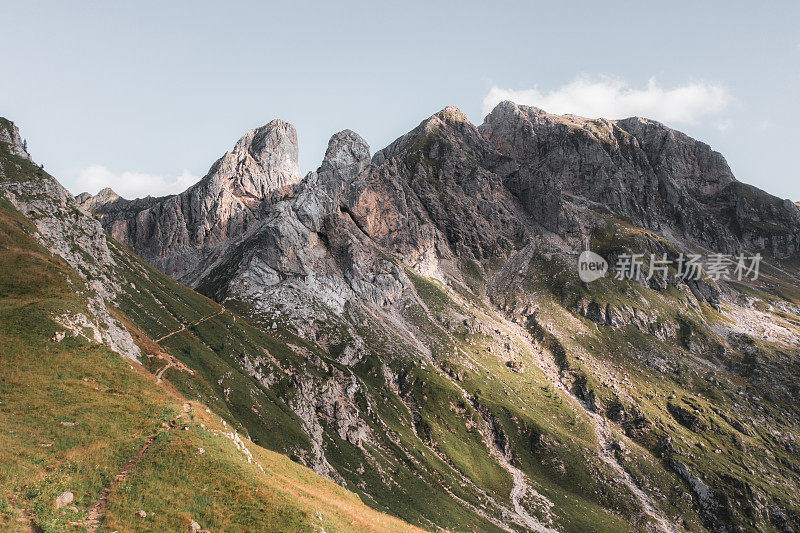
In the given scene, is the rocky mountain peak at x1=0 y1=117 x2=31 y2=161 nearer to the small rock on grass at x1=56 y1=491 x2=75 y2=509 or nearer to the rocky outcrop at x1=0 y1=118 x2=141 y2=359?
the rocky outcrop at x1=0 y1=118 x2=141 y2=359

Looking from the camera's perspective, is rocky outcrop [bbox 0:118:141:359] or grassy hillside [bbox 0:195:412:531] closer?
grassy hillside [bbox 0:195:412:531]

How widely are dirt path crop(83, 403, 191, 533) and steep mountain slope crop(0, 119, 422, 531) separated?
0.08 metres

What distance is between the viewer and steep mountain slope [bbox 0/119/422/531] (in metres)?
22.1

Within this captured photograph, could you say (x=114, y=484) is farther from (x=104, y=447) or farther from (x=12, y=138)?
(x=12, y=138)

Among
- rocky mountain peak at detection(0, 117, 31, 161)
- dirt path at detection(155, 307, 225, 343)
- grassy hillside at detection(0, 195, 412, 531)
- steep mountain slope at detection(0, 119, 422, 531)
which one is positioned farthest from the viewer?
rocky mountain peak at detection(0, 117, 31, 161)

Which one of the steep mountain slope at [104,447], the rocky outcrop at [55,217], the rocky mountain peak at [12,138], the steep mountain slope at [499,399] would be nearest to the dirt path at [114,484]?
the steep mountain slope at [104,447]

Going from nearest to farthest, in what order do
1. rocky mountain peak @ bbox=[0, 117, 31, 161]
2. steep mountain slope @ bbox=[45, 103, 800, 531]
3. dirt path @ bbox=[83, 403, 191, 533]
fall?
1. dirt path @ bbox=[83, 403, 191, 533]
2. steep mountain slope @ bbox=[45, 103, 800, 531]
3. rocky mountain peak @ bbox=[0, 117, 31, 161]

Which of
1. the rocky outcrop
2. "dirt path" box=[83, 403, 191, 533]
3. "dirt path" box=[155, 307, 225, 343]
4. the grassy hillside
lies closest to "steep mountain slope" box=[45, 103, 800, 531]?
"dirt path" box=[155, 307, 225, 343]

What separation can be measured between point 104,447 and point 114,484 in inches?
137

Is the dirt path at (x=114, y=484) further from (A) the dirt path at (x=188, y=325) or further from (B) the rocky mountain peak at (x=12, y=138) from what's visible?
(B) the rocky mountain peak at (x=12, y=138)

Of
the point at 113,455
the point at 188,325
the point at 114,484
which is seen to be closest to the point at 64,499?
the point at 114,484

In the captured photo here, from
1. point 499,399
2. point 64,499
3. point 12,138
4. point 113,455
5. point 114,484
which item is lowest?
point 499,399

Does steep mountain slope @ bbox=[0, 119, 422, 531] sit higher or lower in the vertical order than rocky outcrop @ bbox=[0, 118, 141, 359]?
lower

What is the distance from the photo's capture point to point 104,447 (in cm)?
2670
